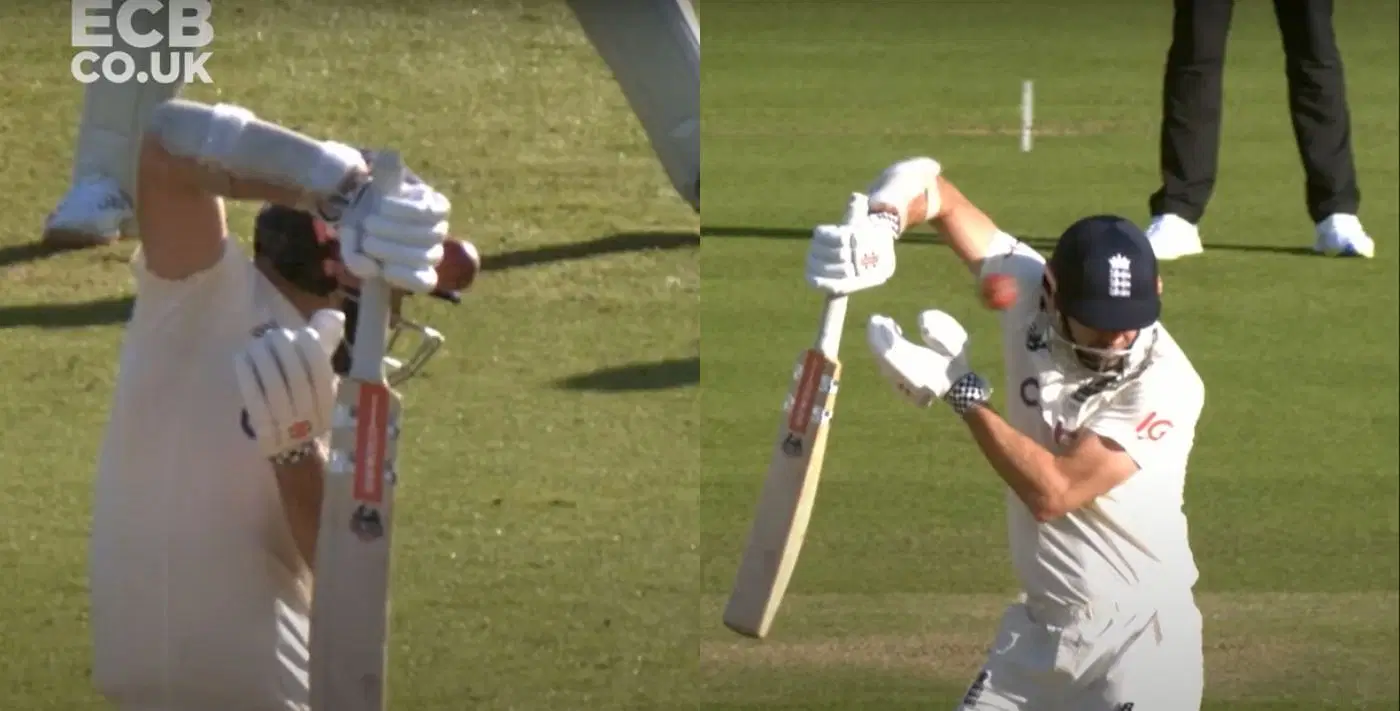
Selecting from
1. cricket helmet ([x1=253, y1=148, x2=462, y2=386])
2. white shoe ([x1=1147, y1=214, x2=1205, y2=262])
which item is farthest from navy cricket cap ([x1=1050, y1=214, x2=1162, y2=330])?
white shoe ([x1=1147, y1=214, x2=1205, y2=262])

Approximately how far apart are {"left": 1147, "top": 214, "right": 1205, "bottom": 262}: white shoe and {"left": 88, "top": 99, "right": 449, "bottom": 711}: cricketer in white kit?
17.4 ft

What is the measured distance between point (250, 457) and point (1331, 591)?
381 centimetres

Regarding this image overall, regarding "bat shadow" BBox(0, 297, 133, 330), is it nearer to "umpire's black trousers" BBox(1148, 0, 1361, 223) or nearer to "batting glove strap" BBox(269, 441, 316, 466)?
"batting glove strap" BBox(269, 441, 316, 466)

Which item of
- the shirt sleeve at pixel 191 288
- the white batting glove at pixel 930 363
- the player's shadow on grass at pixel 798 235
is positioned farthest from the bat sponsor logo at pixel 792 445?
the player's shadow on grass at pixel 798 235

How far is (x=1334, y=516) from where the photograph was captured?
23.8 feet

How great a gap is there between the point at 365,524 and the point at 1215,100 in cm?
553

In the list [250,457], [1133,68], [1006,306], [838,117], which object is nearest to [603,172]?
[1006,306]

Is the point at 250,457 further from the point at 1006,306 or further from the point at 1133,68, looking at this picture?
the point at 1133,68

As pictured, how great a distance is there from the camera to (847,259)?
14.1ft

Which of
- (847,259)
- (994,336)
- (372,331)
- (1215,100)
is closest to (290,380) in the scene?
(372,331)

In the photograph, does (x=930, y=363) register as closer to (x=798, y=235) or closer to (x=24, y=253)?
(x=24, y=253)

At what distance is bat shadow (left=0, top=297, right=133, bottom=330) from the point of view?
4.98 m

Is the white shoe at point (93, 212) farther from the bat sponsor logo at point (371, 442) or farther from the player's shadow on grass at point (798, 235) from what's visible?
the player's shadow on grass at point (798, 235)

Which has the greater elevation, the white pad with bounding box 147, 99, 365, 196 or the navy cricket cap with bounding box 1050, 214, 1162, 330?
the white pad with bounding box 147, 99, 365, 196
